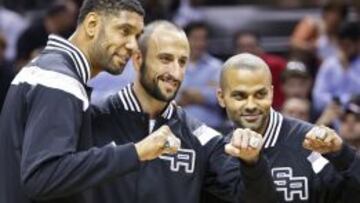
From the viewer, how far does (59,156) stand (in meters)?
4.34

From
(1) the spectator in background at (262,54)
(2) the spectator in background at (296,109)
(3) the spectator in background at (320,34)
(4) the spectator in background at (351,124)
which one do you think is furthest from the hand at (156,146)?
(3) the spectator in background at (320,34)

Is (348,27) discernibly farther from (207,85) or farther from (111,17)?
(111,17)

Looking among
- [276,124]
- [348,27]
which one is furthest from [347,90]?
[276,124]

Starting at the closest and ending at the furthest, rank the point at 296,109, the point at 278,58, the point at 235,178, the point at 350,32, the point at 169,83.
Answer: the point at 235,178
the point at 169,83
the point at 296,109
the point at 350,32
the point at 278,58

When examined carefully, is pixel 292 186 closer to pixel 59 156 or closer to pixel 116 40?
pixel 116 40

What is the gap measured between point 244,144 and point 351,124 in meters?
3.44

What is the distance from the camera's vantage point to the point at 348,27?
394 inches

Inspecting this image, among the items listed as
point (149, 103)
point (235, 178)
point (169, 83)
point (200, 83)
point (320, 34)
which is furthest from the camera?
point (320, 34)

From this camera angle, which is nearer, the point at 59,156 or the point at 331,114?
the point at 59,156

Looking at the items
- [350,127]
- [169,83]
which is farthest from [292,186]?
[350,127]

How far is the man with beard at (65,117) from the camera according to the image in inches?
171

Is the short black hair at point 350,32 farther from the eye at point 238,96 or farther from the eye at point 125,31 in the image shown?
the eye at point 125,31

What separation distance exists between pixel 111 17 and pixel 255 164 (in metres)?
0.81

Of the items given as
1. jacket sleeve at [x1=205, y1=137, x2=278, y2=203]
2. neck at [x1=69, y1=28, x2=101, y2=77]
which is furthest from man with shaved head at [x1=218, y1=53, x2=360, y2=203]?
neck at [x1=69, y1=28, x2=101, y2=77]
